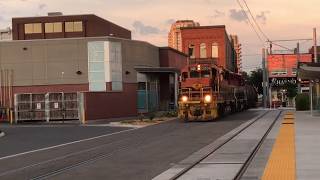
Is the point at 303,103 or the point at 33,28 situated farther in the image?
the point at 33,28

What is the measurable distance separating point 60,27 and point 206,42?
28524 millimetres

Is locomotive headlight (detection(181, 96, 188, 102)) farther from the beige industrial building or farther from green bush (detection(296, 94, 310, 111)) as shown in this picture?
green bush (detection(296, 94, 310, 111))

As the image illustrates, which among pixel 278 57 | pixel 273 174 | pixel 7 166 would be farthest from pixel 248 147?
pixel 278 57

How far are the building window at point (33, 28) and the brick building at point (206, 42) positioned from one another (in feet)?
89.9

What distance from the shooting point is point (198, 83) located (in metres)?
38.8

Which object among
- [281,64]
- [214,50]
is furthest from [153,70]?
[281,64]

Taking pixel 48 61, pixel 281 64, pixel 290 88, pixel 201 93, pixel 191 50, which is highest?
pixel 191 50

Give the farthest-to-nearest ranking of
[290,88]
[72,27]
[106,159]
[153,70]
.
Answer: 1. [290,88]
2. [72,27]
3. [153,70]
4. [106,159]

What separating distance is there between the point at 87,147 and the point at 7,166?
563 centimetres

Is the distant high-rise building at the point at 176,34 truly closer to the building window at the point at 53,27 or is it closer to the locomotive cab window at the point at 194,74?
Result: the building window at the point at 53,27

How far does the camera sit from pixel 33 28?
80.0 meters

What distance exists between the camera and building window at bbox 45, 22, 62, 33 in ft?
→ 257

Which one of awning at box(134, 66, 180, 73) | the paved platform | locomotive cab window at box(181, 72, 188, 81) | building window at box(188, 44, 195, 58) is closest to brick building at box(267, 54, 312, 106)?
building window at box(188, 44, 195, 58)

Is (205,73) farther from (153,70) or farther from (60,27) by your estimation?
(60,27)
